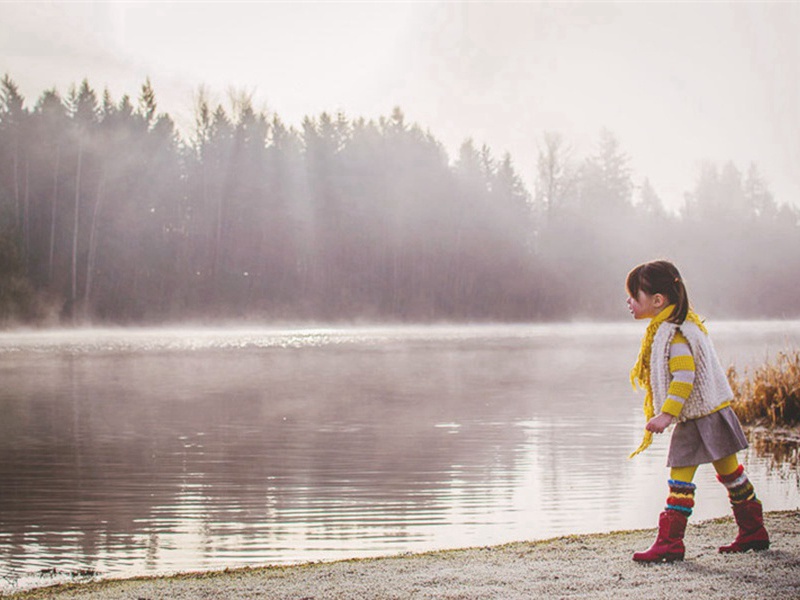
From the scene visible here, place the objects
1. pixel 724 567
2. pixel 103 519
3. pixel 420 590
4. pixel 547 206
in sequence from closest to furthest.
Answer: pixel 420 590 → pixel 724 567 → pixel 103 519 → pixel 547 206

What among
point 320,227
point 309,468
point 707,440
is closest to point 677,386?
point 707,440

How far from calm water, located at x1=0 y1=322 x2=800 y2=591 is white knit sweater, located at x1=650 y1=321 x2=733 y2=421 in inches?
76.2

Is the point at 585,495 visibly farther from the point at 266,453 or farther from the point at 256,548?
the point at 266,453

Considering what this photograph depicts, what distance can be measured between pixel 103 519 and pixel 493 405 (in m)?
10.2

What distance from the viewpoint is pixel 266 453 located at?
11.6 meters

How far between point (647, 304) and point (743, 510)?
1224 millimetres

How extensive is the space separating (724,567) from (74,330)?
53207 millimetres

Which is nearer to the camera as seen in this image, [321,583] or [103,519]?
[321,583]

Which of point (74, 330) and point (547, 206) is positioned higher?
point (547, 206)

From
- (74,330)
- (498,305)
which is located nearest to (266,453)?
(74,330)

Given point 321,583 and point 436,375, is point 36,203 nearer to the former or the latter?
point 436,375

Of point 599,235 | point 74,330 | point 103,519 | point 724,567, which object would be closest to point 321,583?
point 724,567

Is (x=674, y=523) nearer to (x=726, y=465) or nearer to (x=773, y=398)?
(x=726, y=465)

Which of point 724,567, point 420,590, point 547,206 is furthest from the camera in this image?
point 547,206
